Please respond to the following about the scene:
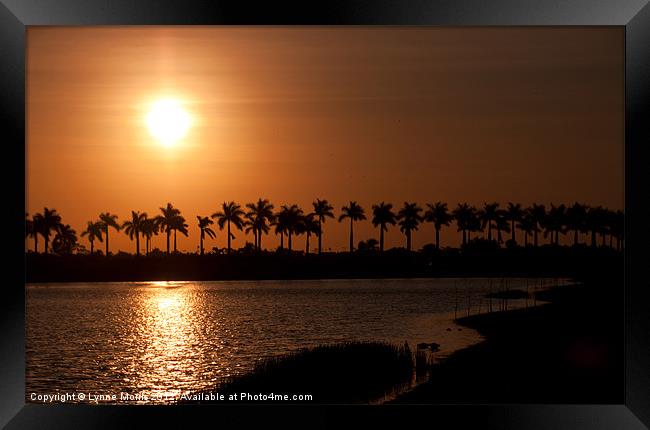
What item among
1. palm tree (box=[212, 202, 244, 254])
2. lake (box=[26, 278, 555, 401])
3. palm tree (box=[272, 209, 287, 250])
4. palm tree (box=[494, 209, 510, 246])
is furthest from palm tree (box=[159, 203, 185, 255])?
palm tree (box=[494, 209, 510, 246])

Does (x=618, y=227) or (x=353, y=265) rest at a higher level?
(x=618, y=227)

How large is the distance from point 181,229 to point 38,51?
7528mm

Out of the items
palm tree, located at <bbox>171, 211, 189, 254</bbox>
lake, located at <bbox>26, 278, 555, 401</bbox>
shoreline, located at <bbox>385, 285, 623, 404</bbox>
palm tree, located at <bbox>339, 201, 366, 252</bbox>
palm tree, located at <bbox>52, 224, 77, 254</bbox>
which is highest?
palm tree, located at <bbox>339, 201, 366, 252</bbox>

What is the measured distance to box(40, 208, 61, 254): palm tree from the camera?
651 inches

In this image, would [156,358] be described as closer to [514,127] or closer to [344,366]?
[344,366]

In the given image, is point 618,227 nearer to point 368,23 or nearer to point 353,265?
point 368,23

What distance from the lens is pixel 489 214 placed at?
741 inches

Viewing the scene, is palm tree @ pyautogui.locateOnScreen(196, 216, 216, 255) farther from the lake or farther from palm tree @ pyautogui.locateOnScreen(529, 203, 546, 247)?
palm tree @ pyautogui.locateOnScreen(529, 203, 546, 247)

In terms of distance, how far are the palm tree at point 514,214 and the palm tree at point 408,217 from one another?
2.00 m

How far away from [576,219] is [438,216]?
376 centimetres

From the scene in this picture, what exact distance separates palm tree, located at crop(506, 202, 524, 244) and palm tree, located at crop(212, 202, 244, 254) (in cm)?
627

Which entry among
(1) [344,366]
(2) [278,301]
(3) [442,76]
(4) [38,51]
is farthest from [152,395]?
(2) [278,301]

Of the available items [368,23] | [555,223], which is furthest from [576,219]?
[368,23]

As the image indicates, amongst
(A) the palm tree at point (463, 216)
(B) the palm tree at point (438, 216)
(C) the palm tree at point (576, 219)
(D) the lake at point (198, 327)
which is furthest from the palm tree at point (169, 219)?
(C) the palm tree at point (576, 219)
